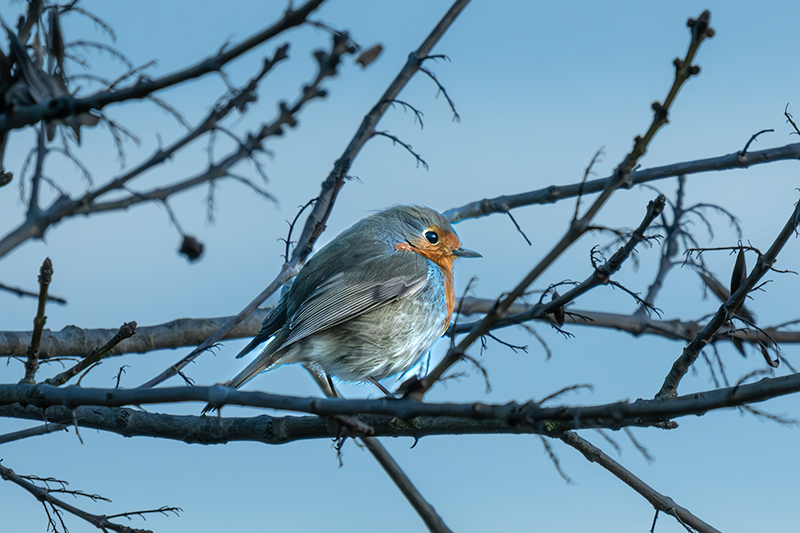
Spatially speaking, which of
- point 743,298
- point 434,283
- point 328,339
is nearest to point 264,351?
point 328,339

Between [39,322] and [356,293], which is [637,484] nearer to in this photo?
[356,293]

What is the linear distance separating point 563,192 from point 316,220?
3.79 feet

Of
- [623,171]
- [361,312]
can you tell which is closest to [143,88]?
[623,171]

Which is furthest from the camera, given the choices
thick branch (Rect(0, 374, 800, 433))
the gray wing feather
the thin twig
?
the gray wing feather

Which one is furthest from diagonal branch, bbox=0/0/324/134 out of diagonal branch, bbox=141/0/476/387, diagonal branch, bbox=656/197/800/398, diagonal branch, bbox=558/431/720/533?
diagonal branch, bbox=558/431/720/533

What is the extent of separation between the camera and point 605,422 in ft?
4.98

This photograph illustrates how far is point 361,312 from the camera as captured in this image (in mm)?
3555

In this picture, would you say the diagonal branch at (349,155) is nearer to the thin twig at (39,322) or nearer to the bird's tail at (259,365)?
the bird's tail at (259,365)

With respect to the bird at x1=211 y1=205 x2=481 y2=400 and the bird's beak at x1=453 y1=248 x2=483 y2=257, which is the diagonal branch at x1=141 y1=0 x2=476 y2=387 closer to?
the bird at x1=211 y1=205 x2=481 y2=400

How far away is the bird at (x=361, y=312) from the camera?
11.4 feet

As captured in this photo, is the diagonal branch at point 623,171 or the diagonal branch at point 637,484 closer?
the diagonal branch at point 623,171

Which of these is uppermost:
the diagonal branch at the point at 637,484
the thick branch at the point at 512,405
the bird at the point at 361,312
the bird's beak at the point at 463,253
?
the bird's beak at the point at 463,253

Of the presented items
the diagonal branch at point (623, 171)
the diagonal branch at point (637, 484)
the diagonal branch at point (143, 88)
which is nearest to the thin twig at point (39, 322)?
the diagonal branch at point (143, 88)

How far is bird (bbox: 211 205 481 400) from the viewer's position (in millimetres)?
3469
